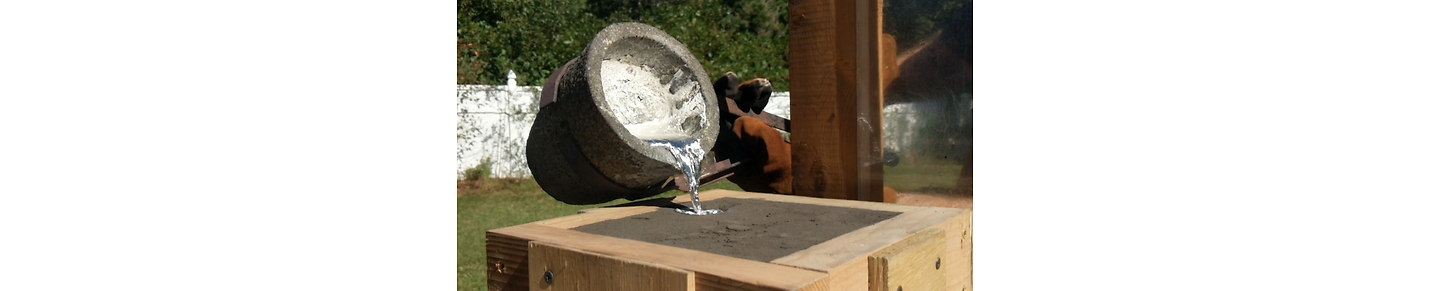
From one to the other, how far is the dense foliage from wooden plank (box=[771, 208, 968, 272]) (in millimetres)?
1455

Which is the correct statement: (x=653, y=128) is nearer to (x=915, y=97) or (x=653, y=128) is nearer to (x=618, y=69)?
(x=618, y=69)

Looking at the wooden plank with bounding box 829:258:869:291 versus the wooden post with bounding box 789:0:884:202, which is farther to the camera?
the wooden post with bounding box 789:0:884:202

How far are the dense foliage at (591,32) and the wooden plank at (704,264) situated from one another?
42.7 inches

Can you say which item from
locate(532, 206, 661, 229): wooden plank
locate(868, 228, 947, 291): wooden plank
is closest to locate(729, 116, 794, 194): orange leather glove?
locate(532, 206, 661, 229): wooden plank

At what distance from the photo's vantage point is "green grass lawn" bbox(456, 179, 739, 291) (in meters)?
2.92

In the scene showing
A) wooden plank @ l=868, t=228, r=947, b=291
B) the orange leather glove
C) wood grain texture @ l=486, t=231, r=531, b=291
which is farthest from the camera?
the orange leather glove

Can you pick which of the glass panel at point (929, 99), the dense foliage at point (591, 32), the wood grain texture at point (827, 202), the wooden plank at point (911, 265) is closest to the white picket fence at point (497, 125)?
the dense foliage at point (591, 32)

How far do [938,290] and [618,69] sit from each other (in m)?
1.30

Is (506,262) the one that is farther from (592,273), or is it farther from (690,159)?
(690,159)

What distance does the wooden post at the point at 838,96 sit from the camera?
9.75 ft

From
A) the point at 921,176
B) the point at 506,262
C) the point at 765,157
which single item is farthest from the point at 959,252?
the point at 506,262

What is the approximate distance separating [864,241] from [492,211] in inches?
62.6

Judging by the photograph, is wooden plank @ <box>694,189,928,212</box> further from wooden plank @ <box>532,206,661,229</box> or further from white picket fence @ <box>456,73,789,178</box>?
white picket fence @ <box>456,73,789,178</box>

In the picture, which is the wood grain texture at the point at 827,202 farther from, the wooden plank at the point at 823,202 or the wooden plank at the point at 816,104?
the wooden plank at the point at 816,104
